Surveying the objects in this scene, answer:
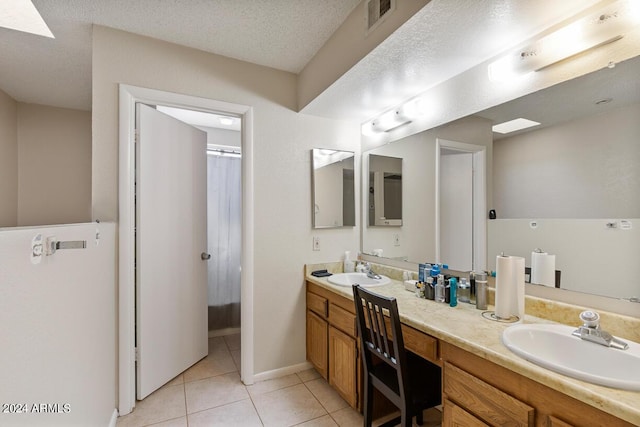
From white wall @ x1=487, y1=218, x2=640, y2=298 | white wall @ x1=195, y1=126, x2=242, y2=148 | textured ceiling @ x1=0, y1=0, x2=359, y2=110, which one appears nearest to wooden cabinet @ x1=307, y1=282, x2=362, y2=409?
white wall @ x1=487, y1=218, x2=640, y2=298

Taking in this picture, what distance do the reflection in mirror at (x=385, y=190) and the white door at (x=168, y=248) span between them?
1.55 m

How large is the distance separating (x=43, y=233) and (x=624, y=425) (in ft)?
5.77

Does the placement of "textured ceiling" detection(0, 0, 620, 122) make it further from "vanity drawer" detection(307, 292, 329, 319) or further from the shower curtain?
"vanity drawer" detection(307, 292, 329, 319)

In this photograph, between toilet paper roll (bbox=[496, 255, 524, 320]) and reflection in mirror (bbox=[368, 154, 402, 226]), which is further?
reflection in mirror (bbox=[368, 154, 402, 226])

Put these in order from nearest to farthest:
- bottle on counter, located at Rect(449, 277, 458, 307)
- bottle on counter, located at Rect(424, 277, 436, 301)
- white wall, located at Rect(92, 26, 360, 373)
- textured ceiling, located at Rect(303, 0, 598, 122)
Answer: textured ceiling, located at Rect(303, 0, 598, 122) < bottle on counter, located at Rect(449, 277, 458, 307) < bottle on counter, located at Rect(424, 277, 436, 301) < white wall, located at Rect(92, 26, 360, 373)

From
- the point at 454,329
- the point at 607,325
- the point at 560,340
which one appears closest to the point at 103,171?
the point at 454,329

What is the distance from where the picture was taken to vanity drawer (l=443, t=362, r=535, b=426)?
971mm

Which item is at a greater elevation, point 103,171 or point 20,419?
point 103,171

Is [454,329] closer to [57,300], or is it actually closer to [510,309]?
[510,309]

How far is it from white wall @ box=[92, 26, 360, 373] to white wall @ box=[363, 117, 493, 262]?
0.54m

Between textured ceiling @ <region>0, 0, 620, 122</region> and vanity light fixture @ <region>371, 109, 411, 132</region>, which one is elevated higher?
textured ceiling @ <region>0, 0, 620, 122</region>

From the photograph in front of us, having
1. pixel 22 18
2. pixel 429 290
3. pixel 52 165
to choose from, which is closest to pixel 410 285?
pixel 429 290

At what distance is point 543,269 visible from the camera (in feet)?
4.63

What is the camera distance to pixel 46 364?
942mm
